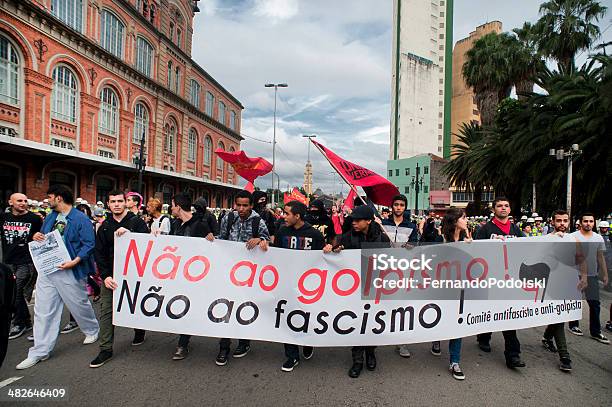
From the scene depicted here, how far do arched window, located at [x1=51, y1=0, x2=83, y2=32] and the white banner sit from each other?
23.6 metres

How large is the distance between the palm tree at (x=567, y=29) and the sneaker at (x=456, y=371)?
22.6m

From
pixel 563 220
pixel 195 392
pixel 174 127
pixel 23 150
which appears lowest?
pixel 195 392

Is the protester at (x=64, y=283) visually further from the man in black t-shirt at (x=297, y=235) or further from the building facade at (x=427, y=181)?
the building facade at (x=427, y=181)

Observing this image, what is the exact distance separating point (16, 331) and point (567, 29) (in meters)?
27.7

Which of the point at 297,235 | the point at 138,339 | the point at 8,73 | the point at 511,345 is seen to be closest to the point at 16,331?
the point at 138,339

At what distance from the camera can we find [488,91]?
28453 mm

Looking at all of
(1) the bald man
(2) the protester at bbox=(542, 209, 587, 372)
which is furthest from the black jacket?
(2) the protester at bbox=(542, 209, 587, 372)

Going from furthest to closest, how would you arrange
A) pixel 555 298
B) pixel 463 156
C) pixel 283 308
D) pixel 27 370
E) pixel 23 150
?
pixel 463 156, pixel 23 150, pixel 555 298, pixel 283 308, pixel 27 370

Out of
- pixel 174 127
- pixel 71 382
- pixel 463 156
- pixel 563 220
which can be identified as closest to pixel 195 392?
pixel 71 382

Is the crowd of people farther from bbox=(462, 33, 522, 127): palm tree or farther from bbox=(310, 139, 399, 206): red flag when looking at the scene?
bbox=(462, 33, 522, 127): palm tree

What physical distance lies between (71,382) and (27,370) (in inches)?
25.1

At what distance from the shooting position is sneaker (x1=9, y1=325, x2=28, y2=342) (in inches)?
180

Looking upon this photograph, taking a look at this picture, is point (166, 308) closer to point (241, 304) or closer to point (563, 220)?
point (241, 304)

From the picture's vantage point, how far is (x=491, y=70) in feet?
89.1
